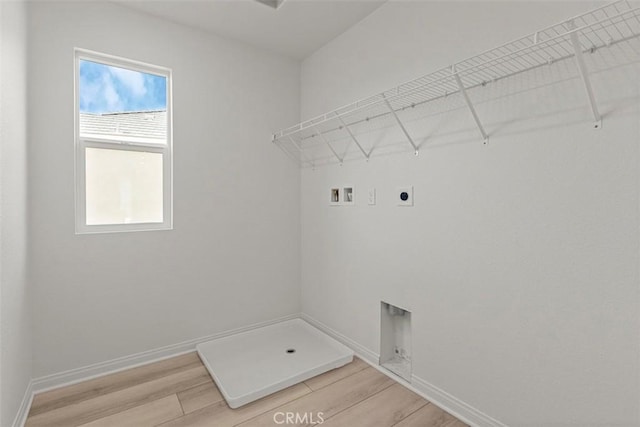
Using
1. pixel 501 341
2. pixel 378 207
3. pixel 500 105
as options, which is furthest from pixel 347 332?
pixel 500 105

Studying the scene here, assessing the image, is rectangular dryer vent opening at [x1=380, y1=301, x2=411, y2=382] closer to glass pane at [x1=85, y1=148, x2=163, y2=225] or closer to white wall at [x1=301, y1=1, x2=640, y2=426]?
white wall at [x1=301, y1=1, x2=640, y2=426]

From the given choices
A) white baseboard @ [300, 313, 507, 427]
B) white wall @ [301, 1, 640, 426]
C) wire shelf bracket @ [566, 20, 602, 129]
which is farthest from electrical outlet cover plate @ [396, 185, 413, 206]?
white baseboard @ [300, 313, 507, 427]

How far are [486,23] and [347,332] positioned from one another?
214 centimetres

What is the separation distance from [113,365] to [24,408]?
1.54ft

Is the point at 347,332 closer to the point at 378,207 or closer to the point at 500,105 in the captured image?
the point at 378,207

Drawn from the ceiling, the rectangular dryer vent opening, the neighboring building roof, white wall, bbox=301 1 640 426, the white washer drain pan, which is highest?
the ceiling

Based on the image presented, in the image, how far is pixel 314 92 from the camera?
274 centimetres

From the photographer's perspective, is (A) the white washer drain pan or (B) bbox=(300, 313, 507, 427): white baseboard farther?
(A) the white washer drain pan

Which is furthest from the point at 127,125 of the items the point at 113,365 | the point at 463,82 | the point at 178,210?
the point at 463,82

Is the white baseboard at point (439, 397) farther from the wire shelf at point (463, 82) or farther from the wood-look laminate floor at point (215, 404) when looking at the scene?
the wire shelf at point (463, 82)

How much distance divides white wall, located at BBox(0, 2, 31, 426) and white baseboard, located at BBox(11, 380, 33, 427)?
0.05 meters

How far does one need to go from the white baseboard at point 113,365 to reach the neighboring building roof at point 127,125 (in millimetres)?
1533

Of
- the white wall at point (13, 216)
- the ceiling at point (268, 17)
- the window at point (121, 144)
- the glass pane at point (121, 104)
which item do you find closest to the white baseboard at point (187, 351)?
the white wall at point (13, 216)

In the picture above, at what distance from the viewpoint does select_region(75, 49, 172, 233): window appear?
2064 millimetres
